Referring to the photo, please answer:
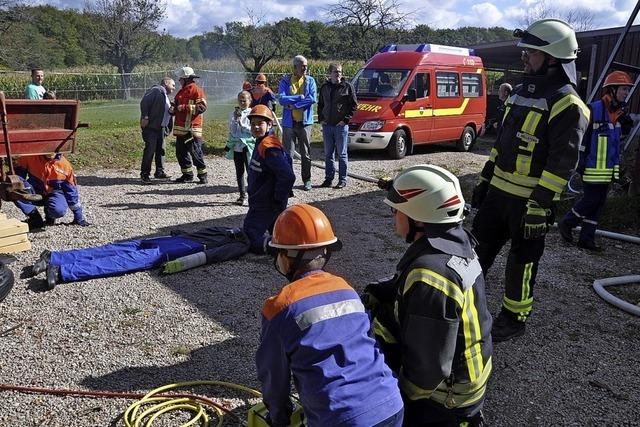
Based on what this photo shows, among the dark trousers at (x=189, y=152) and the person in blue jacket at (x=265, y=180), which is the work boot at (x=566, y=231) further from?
the dark trousers at (x=189, y=152)

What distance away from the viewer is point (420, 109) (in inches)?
526

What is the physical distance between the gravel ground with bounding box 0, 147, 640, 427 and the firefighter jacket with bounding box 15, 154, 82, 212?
54cm

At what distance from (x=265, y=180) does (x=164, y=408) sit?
2.98 m

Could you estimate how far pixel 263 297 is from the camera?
16.5 feet

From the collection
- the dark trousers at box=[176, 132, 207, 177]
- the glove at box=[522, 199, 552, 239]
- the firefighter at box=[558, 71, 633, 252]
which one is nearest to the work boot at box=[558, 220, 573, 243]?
the firefighter at box=[558, 71, 633, 252]

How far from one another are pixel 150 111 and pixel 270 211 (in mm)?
4804

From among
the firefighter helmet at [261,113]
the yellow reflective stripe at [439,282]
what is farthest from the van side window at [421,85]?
the yellow reflective stripe at [439,282]

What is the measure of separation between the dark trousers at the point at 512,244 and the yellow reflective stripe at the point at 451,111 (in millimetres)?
10059

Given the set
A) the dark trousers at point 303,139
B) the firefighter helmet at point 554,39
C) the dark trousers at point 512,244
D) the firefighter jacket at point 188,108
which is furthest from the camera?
the firefighter jacket at point 188,108

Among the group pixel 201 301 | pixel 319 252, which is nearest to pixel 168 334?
pixel 201 301

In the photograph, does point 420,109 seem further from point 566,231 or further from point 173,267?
point 173,267

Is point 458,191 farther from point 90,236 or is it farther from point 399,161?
point 399,161

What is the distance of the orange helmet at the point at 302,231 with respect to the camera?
229 cm

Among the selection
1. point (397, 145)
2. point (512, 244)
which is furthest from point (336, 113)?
point (512, 244)
